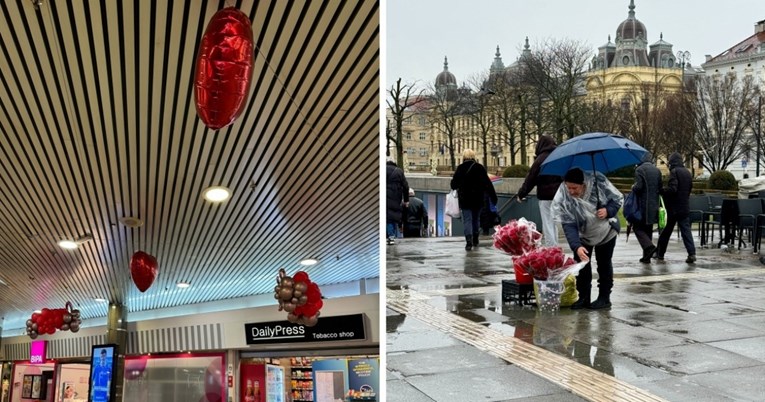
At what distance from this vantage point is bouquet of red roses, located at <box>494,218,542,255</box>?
295 inches

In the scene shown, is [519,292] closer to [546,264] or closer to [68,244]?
[546,264]

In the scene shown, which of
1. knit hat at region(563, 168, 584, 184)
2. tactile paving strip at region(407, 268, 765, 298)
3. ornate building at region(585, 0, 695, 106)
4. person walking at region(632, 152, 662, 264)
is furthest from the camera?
ornate building at region(585, 0, 695, 106)

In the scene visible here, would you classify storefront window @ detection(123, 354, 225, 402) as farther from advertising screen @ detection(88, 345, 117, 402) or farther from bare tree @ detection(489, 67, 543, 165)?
bare tree @ detection(489, 67, 543, 165)

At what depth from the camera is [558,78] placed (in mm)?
41500

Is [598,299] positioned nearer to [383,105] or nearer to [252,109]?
[252,109]

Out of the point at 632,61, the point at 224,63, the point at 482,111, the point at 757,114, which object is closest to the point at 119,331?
the point at 224,63

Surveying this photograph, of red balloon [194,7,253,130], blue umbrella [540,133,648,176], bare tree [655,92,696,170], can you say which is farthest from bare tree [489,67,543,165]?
red balloon [194,7,253,130]

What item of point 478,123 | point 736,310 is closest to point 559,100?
point 478,123

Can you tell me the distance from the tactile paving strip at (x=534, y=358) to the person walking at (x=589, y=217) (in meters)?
1.31

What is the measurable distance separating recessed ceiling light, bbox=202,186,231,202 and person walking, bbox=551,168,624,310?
435 cm

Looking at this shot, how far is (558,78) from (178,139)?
36.0 m

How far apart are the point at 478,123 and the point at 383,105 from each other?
39088 mm

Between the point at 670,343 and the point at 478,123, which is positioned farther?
the point at 478,123

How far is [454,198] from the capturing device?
13.9 m
